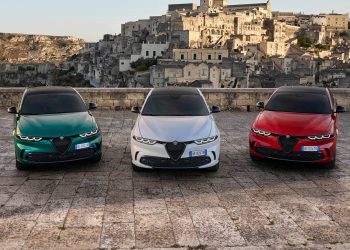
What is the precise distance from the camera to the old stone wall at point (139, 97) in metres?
16.5

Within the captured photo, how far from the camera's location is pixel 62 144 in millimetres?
7609

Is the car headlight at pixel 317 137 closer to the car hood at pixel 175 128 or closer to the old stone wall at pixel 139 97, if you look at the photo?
the car hood at pixel 175 128

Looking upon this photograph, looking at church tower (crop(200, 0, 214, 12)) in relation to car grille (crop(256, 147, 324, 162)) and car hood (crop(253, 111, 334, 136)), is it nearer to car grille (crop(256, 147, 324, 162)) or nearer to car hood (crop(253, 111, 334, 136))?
car hood (crop(253, 111, 334, 136))

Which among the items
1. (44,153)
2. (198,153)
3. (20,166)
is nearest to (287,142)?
(198,153)

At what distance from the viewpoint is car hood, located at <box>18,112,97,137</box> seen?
25.2 feet

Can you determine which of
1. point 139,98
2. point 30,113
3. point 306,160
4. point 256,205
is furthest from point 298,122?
point 139,98

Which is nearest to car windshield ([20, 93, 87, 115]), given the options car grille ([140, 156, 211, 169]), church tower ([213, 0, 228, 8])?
car grille ([140, 156, 211, 169])

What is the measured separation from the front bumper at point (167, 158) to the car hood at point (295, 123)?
1364 mm

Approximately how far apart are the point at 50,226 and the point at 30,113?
3.77 meters

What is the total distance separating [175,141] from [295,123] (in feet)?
8.24

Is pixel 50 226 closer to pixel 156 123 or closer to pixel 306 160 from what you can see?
pixel 156 123

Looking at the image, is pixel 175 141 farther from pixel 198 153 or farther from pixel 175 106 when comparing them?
pixel 175 106

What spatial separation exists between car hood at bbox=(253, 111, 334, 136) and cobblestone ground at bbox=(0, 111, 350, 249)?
0.79m

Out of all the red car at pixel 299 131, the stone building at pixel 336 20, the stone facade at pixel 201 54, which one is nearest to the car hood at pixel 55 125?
the red car at pixel 299 131
